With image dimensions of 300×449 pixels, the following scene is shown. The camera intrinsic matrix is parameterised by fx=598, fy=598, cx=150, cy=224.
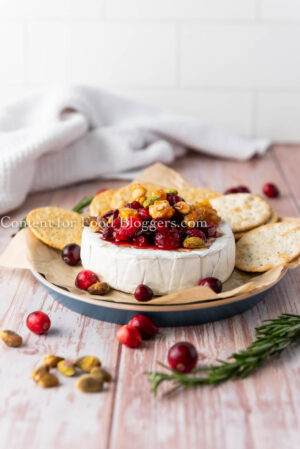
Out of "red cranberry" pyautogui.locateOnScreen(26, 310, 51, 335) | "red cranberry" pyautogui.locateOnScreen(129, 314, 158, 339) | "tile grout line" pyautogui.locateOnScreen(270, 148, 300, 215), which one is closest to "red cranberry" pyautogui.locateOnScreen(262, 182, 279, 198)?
"tile grout line" pyautogui.locateOnScreen(270, 148, 300, 215)

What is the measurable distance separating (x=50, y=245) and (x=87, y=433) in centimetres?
93

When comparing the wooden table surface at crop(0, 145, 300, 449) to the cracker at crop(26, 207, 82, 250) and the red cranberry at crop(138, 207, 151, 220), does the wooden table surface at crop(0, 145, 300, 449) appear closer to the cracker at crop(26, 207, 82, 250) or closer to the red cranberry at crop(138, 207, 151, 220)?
the cracker at crop(26, 207, 82, 250)

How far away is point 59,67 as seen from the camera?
402cm

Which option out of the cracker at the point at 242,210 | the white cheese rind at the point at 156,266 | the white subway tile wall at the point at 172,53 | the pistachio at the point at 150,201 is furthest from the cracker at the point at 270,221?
the white subway tile wall at the point at 172,53

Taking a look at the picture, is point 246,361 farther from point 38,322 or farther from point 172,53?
point 172,53

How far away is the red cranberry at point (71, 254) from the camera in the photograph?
207cm

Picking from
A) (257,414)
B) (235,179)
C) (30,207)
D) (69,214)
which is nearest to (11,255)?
(69,214)

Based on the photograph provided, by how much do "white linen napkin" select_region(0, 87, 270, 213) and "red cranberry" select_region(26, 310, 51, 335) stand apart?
112 cm

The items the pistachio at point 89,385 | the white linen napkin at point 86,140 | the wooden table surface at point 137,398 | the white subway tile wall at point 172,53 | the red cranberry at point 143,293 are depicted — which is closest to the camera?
the wooden table surface at point 137,398

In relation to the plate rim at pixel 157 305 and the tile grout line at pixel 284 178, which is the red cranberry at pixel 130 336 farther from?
the tile grout line at pixel 284 178

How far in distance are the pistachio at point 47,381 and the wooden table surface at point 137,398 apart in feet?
0.05

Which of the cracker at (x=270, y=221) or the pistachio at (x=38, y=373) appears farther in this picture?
the cracker at (x=270, y=221)

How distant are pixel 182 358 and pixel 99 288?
0.41m

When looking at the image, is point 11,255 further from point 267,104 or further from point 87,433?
point 267,104
